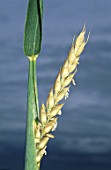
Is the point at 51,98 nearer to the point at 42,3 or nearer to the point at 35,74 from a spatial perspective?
the point at 35,74

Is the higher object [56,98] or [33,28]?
[33,28]

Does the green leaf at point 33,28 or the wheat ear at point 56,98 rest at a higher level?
the green leaf at point 33,28

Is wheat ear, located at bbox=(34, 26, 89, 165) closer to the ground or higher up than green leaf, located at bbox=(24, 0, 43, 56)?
closer to the ground
